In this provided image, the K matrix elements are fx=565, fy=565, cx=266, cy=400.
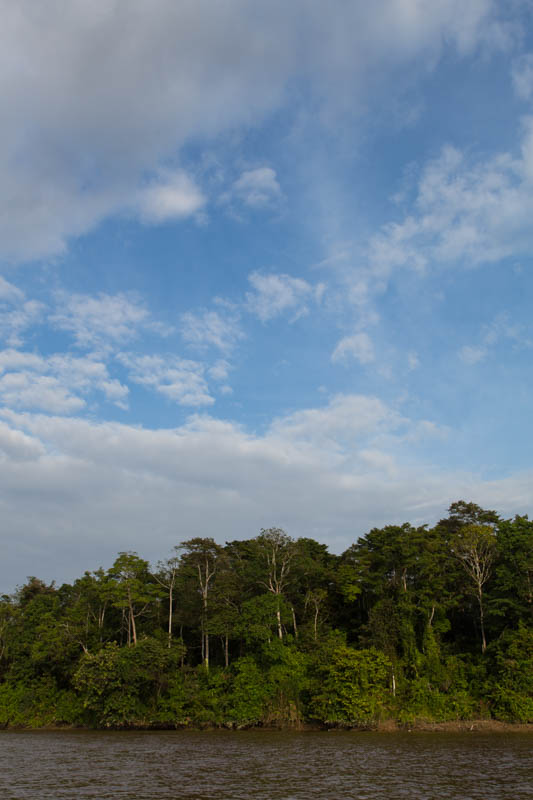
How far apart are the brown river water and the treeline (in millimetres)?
5662

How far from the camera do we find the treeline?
46.6 metres

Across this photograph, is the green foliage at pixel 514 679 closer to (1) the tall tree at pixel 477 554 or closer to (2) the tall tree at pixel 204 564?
(1) the tall tree at pixel 477 554

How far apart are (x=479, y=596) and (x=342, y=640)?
43.4 ft

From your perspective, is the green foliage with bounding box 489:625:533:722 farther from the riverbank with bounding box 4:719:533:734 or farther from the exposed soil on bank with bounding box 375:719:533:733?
the riverbank with bounding box 4:719:533:734

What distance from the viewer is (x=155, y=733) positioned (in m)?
46.8

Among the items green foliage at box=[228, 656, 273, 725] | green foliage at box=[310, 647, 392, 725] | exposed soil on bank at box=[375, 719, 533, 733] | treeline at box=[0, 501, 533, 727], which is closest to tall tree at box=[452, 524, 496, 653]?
treeline at box=[0, 501, 533, 727]

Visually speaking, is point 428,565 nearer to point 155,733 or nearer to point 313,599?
point 313,599

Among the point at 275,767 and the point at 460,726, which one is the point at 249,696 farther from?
the point at 275,767

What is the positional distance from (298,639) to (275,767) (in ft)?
93.1

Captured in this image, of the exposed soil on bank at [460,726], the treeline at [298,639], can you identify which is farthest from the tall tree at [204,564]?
the exposed soil on bank at [460,726]

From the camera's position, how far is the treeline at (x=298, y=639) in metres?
46.6

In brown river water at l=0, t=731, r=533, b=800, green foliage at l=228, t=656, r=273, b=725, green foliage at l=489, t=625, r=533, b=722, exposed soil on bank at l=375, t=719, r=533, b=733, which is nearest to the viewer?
brown river water at l=0, t=731, r=533, b=800

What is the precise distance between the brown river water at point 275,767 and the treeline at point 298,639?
5.66 metres

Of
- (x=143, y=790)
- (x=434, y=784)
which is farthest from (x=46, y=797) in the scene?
(x=434, y=784)
